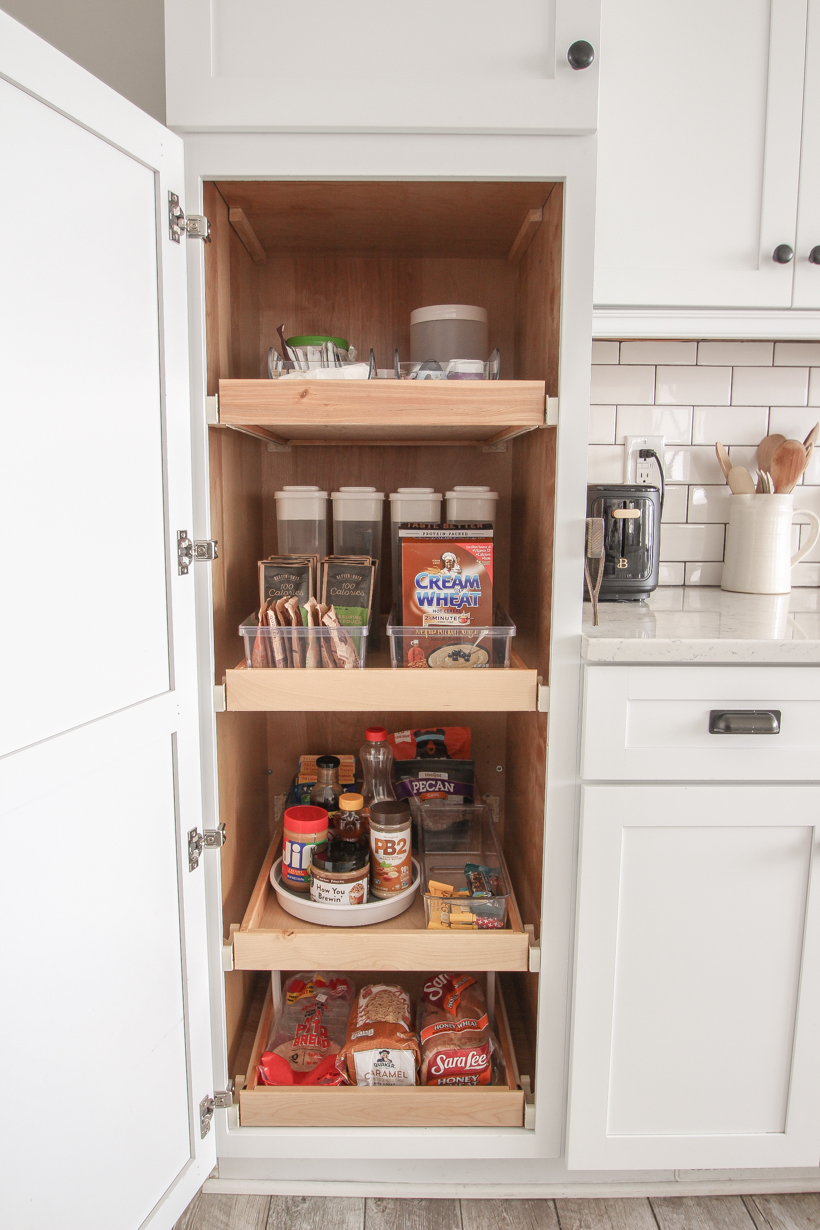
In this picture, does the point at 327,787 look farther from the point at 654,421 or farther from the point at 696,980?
the point at 654,421

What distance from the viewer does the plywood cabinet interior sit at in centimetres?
117

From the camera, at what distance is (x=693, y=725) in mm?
1129

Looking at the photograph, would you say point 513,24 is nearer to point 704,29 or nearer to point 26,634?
point 704,29

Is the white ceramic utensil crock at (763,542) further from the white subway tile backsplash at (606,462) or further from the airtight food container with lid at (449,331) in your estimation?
the airtight food container with lid at (449,331)

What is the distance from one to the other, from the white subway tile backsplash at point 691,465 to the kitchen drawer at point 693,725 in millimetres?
726

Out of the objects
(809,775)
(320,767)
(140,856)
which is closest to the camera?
(140,856)

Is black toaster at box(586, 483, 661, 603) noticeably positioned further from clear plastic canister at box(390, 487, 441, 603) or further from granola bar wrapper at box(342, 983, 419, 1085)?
granola bar wrapper at box(342, 983, 419, 1085)

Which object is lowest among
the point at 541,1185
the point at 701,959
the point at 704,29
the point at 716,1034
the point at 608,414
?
the point at 541,1185

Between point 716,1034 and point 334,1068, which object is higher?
point 716,1034

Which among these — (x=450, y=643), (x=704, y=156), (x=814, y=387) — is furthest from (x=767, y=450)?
(x=450, y=643)

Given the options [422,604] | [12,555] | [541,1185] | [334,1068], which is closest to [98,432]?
[12,555]

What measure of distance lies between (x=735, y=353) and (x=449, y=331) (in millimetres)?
761

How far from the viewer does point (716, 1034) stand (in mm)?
1191

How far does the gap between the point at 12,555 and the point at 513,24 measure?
0.97 meters
